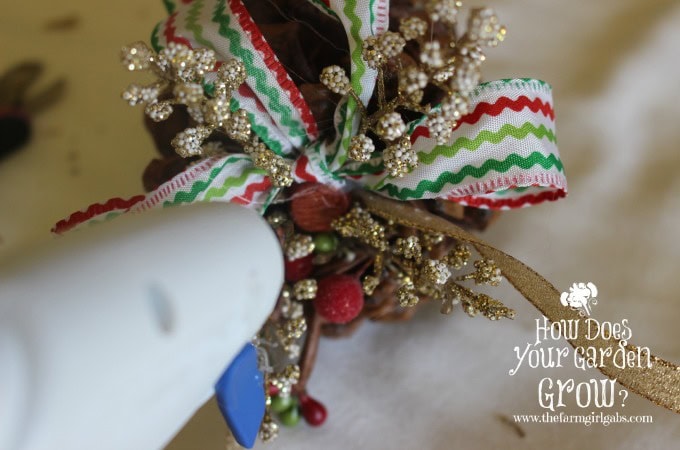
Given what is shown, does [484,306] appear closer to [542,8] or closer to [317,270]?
[317,270]

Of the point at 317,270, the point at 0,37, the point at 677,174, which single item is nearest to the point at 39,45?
the point at 0,37

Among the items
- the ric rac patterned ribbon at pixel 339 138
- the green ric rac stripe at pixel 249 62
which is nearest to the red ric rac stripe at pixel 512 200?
the ric rac patterned ribbon at pixel 339 138

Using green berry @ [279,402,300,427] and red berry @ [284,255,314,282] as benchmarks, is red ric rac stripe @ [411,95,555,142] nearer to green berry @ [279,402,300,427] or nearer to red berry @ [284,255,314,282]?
red berry @ [284,255,314,282]

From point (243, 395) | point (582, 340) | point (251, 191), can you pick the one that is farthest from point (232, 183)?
point (582, 340)

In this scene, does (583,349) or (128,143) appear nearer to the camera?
(583,349)

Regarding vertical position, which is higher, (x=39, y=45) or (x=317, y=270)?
(x=39, y=45)
